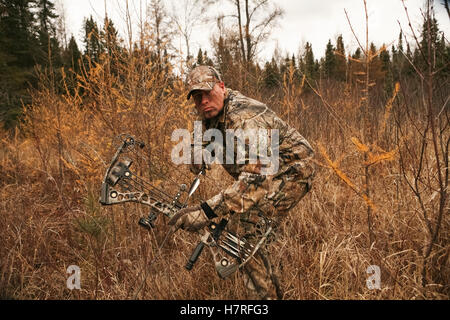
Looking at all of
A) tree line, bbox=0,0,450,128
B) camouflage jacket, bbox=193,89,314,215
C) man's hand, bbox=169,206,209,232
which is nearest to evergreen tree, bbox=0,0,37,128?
tree line, bbox=0,0,450,128

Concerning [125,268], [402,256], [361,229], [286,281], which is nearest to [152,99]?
[125,268]

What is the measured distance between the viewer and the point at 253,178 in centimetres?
158

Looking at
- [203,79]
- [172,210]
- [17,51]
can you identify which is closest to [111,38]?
[203,79]

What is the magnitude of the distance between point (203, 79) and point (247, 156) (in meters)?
0.69

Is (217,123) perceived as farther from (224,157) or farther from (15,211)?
(15,211)

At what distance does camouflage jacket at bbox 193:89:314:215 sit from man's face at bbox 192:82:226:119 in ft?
0.17

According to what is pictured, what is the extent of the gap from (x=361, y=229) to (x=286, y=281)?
86 cm

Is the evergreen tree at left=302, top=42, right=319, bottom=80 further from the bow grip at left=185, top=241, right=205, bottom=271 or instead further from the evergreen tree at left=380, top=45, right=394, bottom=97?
the bow grip at left=185, top=241, right=205, bottom=271

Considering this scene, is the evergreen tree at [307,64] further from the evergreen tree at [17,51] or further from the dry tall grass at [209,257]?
the evergreen tree at [17,51]

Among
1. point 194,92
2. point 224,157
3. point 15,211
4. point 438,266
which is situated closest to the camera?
point 438,266

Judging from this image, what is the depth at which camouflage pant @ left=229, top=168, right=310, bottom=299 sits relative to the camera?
1.76m

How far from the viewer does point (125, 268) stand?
2.23 meters

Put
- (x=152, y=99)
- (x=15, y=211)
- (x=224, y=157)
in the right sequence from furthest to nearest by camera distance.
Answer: (x=15, y=211) → (x=152, y=99) → (x=224, y=157)

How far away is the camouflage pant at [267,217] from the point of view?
5.78 feet
